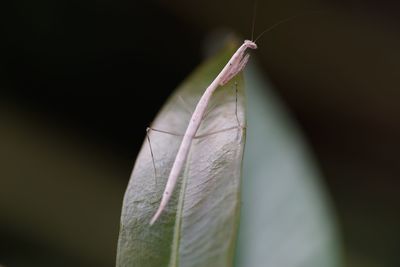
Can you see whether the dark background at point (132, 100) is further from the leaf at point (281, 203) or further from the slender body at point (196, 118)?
the slender body at point (196, 118)

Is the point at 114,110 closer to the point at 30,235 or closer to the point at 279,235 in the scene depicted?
the point at 30,235

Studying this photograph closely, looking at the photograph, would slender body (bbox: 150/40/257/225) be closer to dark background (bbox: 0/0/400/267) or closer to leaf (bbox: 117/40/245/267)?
leaf (bbox: 117/40/245/267)

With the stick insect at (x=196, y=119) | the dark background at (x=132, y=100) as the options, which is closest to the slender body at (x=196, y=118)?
the stick insect at (x=196, y=119)

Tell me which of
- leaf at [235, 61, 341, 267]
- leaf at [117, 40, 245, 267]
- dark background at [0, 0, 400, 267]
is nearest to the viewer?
leaf at [117, 40, 245, 267]

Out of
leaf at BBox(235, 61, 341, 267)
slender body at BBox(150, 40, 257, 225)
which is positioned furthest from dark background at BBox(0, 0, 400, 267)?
Answer: slender body at BBox(150, 40, 257, 225)

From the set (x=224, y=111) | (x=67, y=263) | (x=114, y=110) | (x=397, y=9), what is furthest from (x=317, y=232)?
(x=397, y=9)

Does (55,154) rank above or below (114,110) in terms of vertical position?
below
